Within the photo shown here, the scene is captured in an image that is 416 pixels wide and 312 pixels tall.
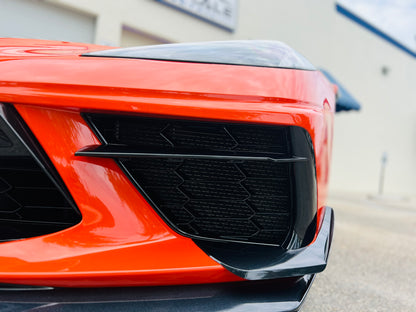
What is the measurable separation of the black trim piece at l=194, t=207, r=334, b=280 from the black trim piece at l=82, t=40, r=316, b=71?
447 millimetres

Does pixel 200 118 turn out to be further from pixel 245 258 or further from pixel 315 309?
pixel 315 309

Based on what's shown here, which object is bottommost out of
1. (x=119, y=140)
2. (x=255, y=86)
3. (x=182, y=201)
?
(x=182, y=201)

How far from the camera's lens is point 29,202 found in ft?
2.66

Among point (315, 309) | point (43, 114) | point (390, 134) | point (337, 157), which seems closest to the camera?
point (43, 114)

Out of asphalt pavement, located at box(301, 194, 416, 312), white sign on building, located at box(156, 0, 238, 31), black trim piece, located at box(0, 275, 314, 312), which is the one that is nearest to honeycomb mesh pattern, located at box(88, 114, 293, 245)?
black trim piece, located at box(0, 275, 314, 312)

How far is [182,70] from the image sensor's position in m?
0.84

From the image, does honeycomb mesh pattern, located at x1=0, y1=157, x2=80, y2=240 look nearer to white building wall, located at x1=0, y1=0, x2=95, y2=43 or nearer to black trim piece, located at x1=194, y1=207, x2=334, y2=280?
black trim piece, located at x1=194, y1=207, x2=334, y2=280

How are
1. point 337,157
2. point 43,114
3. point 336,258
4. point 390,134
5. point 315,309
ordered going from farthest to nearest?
point 390,134
point 337,157
point 336,258
point 315,309
point 43,114

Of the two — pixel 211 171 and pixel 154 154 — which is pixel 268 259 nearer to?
pixel 211 171

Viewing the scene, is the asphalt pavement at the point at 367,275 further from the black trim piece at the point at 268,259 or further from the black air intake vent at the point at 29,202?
the black air intake vent at the point at 29,202

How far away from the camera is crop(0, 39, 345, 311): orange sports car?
2.51 ft

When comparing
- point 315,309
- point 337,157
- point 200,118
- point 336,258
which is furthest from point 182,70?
point 337,157

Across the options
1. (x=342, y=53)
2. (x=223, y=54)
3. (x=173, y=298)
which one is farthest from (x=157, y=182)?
(x=342, y=53)

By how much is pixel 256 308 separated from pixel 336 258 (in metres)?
1.73
